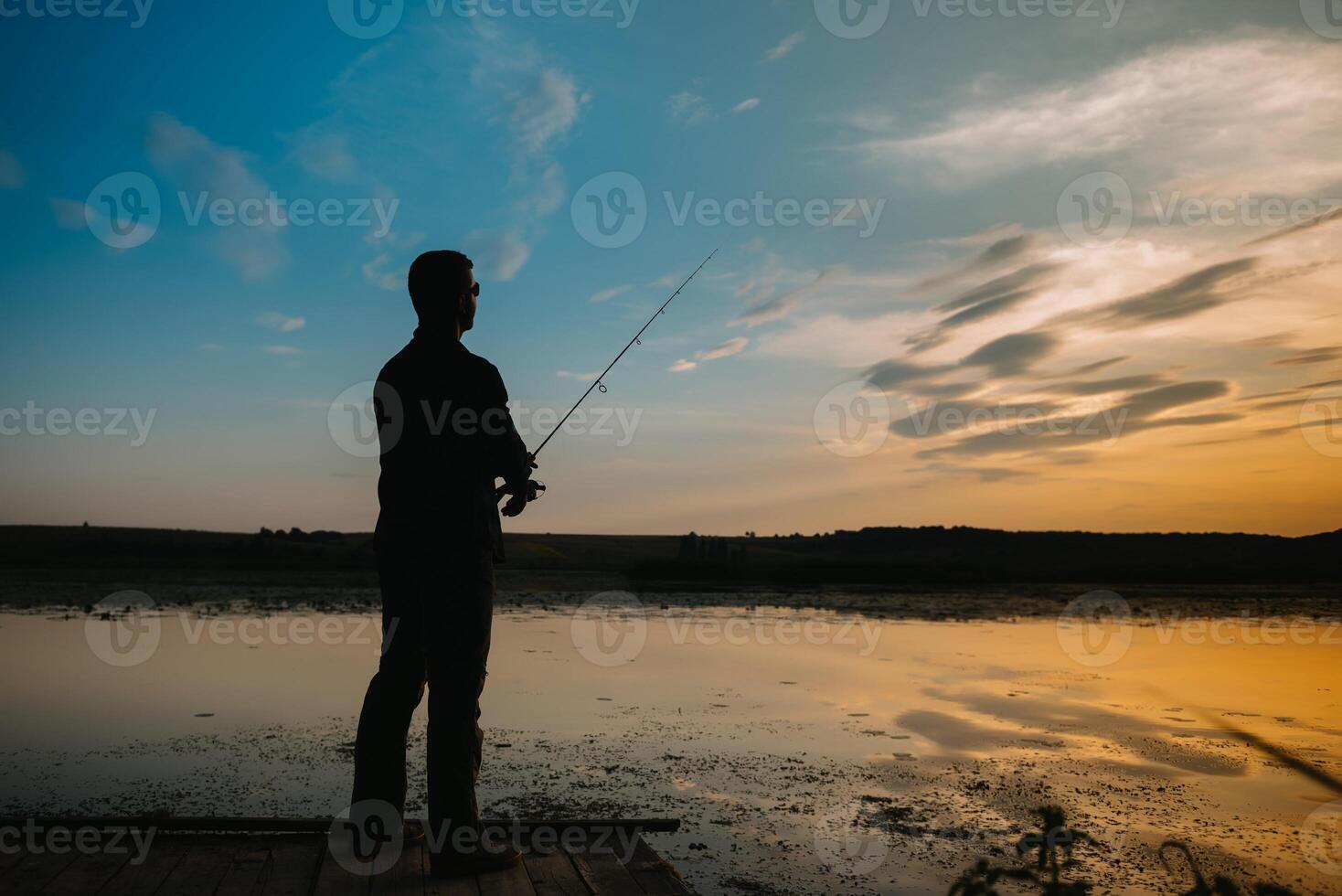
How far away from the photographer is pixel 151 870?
357 cm

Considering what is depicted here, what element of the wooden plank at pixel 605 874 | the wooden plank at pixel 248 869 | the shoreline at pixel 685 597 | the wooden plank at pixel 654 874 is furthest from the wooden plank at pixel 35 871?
the shoreline at pixel 685 597

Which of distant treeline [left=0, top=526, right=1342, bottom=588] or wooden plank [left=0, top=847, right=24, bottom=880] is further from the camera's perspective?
distant treeline [left=0, top=526, right=1342, bottom=588]

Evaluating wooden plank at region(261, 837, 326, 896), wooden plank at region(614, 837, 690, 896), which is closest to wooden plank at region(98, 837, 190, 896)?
wooden plank at region(261, 837, 326, 896)

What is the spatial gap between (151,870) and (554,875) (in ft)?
4.81

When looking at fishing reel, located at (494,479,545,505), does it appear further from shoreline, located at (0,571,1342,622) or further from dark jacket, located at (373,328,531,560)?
shoreline, located at (0,571,1342,622)

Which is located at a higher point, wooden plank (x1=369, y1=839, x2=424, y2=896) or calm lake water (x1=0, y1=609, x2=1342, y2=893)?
wooden plank (x1=369, y1=839, x2=424, y2=896)

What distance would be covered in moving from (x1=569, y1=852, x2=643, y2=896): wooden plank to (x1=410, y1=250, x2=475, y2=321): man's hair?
2.20 metres

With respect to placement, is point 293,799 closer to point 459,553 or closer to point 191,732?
point 191,732

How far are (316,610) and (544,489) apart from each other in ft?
47.1

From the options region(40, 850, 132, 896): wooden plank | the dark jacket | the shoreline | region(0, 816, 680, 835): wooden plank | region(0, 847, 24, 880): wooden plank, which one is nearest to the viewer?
region(40, 850, 132, 896): wooden plank

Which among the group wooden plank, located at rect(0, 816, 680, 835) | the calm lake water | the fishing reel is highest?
the fishing reel

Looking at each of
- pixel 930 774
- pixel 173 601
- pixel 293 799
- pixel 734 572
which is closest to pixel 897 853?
pixel 930 774

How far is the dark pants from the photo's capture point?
141 inches

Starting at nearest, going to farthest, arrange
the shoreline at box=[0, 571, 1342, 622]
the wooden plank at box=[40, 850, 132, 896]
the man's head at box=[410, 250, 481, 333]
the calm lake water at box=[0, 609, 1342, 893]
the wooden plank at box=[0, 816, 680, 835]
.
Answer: the wooden plank at box=[40, 850, 132, 896], the man's head at box=[410, 250, 481, 333], the wooden plank at box=[0, 816, 680, 835], the calm lake water at box=[0, 609, 1342, 893], the shoreline at box=[0, 571, 1342, 622]
